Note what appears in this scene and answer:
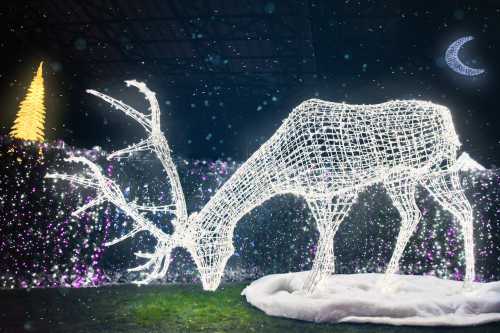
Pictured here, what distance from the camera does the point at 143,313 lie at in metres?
3.76

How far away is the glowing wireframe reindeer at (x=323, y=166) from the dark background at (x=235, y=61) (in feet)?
13.9

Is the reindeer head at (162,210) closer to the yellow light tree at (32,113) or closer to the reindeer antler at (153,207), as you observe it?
the reindeer antler at (153,207)

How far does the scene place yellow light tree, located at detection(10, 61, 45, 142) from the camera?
35.2 feet

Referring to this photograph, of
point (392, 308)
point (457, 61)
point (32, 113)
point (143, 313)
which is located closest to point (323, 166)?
point (392, 308)

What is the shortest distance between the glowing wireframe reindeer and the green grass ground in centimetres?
43

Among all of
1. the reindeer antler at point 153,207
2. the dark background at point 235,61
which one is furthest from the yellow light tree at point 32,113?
the reindeer antler at point 153,207

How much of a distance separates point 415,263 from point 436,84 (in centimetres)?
381

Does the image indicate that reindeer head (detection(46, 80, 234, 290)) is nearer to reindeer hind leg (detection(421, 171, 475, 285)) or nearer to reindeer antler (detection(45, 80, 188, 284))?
reindeer antler (detection(45, 80, 188, 284))

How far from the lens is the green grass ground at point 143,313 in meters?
3.26

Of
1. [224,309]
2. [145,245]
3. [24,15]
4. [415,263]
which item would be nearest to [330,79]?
[415,263]

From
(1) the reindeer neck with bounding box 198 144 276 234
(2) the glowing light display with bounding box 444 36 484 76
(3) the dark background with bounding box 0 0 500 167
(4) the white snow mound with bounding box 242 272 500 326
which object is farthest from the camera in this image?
(3) the dark background with bounding box 0 0 500 167

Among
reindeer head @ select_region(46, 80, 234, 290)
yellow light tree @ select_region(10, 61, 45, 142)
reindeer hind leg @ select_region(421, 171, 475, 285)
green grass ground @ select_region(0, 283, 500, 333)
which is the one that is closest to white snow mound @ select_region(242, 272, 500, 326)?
green grass ground @ select_region(0, 283, 500, 333)

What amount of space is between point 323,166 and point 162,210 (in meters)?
1.57

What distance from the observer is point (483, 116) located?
7.25 meters
